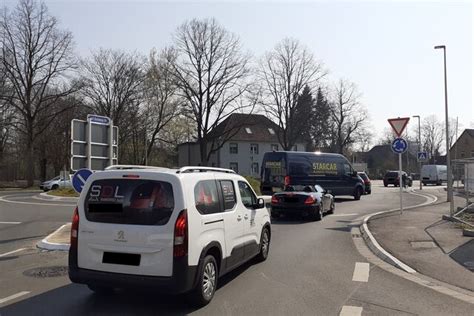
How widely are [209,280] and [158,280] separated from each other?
88cm

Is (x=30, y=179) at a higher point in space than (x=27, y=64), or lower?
lower

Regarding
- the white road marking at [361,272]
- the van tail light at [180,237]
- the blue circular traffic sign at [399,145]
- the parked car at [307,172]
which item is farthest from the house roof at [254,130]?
the van tail light at [180,237]

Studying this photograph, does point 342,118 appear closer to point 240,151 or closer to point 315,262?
point 240,151

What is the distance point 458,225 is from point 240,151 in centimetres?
5977

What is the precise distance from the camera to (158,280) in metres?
5.89

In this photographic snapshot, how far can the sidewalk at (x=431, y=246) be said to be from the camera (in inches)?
332

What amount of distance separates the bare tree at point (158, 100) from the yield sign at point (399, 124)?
138ft

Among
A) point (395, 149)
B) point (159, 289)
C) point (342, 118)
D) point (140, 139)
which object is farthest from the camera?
point (342, 118)

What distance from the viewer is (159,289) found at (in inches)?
232

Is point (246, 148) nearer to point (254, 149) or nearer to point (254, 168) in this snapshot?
point (254, 149)

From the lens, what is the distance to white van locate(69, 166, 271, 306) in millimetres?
5930

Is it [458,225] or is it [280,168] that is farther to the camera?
[280,168]

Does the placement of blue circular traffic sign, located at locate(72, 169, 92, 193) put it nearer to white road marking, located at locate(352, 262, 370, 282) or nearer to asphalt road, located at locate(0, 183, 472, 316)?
asphalt road, located at locate(0, 183, 472, 316)

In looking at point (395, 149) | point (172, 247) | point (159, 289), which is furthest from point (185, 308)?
point (395, 149)
